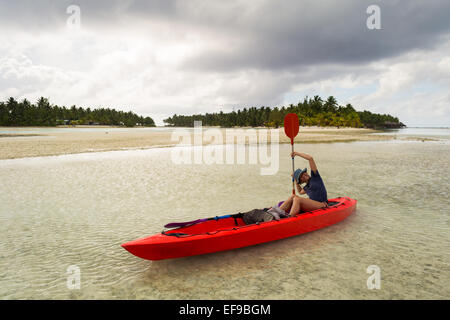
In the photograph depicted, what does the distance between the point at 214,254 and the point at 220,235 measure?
0.68 meters

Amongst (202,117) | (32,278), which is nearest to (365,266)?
(32,278)

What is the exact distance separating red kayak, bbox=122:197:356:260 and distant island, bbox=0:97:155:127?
95.8m

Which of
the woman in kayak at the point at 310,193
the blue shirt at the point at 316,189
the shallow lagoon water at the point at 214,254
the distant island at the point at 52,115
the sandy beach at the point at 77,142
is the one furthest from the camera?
the distant island at the point at 52,115

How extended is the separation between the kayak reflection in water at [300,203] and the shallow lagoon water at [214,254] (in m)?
0.59

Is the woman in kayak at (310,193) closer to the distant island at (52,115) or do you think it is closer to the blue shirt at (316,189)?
the blue shirt at (316,189)

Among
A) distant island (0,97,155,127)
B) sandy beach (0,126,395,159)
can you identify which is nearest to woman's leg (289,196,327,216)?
sandy beach (0,126,395,159)

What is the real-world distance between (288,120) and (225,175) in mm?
5927

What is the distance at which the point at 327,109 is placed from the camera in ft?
309

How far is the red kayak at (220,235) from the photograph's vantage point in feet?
14.3

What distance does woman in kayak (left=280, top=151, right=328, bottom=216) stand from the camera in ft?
19.7

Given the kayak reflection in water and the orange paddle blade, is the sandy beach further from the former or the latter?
the kayak reflection in water

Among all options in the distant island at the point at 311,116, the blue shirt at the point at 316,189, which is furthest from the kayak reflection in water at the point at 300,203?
the distant island at the point at 311,116

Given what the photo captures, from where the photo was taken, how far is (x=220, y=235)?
→ 469cm

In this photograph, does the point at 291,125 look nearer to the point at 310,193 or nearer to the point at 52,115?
the point at 310,193
